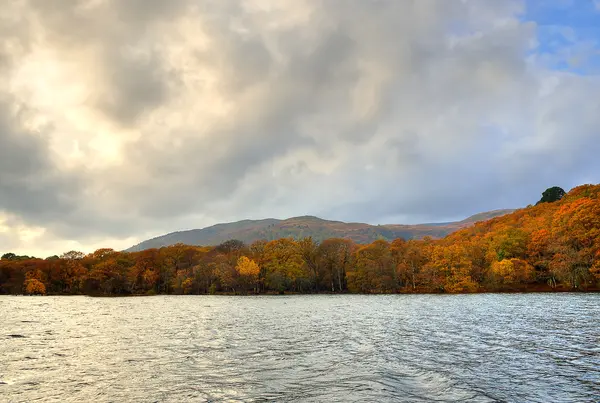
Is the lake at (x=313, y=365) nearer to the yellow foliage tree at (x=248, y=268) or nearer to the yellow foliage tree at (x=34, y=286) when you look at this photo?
the yellow foliage tree at (x=248, y=268)

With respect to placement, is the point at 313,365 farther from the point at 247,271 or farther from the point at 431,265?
the point at 247,271

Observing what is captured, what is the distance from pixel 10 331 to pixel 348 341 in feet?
120

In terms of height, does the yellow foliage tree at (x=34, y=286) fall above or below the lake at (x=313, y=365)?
above

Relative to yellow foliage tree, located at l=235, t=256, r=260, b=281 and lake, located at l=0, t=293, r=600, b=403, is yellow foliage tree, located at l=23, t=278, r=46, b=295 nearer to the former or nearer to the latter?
yellow foliage tree, located at l=235, t=256, r=260, b=281

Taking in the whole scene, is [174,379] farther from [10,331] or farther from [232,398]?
[10,331]

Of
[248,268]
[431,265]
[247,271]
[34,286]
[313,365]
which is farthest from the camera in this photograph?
[34,286]

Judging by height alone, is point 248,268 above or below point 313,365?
above

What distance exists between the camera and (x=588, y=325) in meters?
39.6

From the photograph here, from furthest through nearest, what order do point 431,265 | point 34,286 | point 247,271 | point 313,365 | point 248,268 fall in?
point 34,286 → point 248,268 → point 247,271 → point 431,265 → point 313,365

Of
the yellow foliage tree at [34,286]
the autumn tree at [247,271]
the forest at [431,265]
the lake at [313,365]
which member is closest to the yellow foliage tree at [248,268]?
the autumn tree at [247,271]

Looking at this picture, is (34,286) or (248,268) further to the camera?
(34,286)

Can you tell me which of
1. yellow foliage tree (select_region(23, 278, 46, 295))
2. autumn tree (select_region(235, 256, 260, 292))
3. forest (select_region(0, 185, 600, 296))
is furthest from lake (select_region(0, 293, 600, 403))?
yellow foliage tree (select_region(23, 278, 46, 295))

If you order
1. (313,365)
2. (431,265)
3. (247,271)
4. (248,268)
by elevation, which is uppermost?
(248,268)

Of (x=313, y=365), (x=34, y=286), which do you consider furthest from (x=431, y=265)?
(x=34, y=286)
